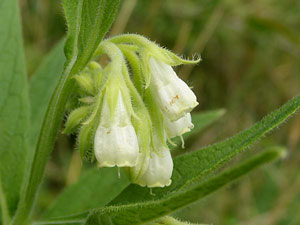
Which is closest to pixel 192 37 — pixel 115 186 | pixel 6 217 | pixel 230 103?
pixel 230 103

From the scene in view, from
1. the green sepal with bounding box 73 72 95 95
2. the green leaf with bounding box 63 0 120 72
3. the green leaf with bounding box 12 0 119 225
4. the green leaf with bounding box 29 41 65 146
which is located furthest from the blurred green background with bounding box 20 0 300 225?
the green leaf with bounding box 63 0 120 72

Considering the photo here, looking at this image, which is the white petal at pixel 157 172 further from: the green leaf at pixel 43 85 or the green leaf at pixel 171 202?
the green leaf at pixel 43 85

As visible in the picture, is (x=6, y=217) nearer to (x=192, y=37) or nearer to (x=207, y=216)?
(x=207, y=216)

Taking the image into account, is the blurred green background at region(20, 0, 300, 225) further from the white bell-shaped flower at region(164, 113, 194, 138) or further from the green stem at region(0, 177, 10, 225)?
the white bell-shaped flower at region(164, 113, 194, 138)

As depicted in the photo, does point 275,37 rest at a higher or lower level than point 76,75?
lower

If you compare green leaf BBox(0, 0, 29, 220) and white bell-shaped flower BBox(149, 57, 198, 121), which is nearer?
white bell-shaped flower BBox(149, 57, 198, 121)

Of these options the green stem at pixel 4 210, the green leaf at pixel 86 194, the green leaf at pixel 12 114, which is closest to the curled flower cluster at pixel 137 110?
the green leaf at pixel 12 114
